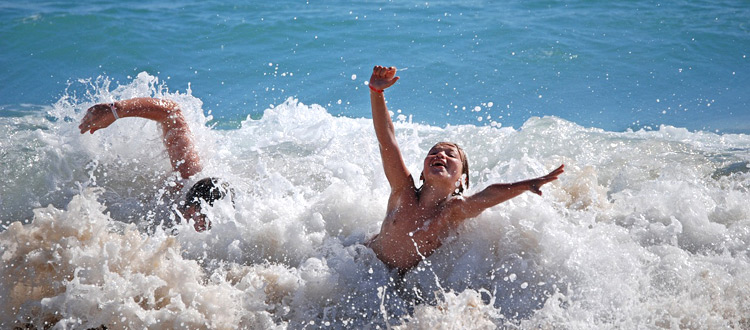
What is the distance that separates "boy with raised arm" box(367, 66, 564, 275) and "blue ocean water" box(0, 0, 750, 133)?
4164 mm

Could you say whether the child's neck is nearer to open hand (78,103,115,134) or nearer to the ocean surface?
the ocean surface

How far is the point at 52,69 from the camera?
9305mm

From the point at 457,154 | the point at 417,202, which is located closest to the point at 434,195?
the point at 417,202

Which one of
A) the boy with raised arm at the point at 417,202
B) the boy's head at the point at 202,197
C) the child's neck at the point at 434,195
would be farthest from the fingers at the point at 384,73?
the boy's head at the point at 202,197

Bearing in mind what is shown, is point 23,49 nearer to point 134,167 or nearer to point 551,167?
point 134,167

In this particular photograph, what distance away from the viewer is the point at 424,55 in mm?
9852

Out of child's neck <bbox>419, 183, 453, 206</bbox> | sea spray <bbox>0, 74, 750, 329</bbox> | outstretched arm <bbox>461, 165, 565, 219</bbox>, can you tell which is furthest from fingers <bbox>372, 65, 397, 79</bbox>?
sea spray <bbox>0, 74, 750, 329</bbox>

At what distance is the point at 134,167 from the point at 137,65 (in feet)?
13.8

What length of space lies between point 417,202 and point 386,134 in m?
0.50

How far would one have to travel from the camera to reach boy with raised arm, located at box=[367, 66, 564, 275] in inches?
157

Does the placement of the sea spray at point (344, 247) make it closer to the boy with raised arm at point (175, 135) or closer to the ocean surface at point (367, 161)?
the ocean surface at point (367, 161)

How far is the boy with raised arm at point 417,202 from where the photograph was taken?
399cm

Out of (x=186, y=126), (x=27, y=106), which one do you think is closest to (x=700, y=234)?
(x=186, y=126)

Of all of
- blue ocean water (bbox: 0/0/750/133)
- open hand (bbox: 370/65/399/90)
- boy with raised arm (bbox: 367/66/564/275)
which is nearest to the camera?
open hand (bbox: 370/65/399/90)
